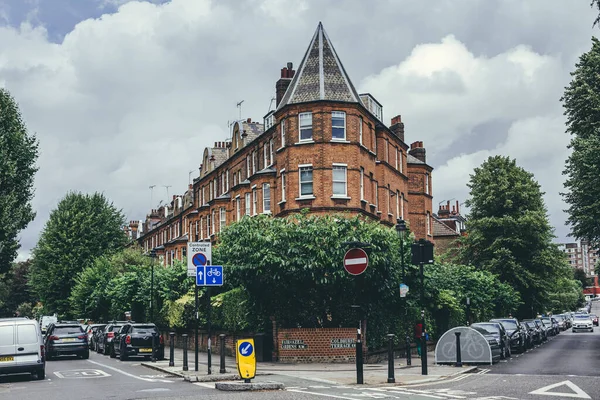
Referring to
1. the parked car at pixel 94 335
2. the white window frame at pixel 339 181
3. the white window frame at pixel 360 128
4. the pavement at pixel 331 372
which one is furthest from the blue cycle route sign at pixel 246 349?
the white window frame at pixel 360 128

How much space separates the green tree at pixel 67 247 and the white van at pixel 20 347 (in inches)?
1732

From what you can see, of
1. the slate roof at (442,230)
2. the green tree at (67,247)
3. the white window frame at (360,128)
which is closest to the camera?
the white window frame at (360,128)

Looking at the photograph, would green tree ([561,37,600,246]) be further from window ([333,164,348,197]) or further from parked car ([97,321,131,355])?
parked car ([97,321,131,355])

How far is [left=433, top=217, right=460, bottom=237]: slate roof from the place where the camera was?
7612 cm

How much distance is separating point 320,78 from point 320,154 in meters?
4.85

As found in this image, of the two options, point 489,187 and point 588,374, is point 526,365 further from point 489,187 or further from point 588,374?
point 489,187

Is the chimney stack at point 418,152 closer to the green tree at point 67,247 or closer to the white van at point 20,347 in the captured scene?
the green tree at point 67,247

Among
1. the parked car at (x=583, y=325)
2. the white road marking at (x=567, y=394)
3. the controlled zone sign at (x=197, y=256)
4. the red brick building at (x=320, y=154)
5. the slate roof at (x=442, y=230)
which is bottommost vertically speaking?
the parked car at (x=583, y=325)

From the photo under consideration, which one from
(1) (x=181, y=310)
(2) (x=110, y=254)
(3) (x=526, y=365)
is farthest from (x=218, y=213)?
(3) (x=526, y=365)

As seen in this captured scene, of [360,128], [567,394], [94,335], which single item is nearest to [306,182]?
[360,128]

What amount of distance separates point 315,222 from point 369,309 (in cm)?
380

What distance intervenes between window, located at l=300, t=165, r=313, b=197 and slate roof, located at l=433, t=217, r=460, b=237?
125 ft

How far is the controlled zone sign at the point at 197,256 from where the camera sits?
21.7 m

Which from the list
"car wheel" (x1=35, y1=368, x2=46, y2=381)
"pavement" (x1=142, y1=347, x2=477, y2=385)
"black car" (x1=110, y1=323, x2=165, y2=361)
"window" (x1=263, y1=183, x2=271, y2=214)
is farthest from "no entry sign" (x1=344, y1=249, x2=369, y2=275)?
"window" (x1=263, y1=183, x2=271, y2=214)
